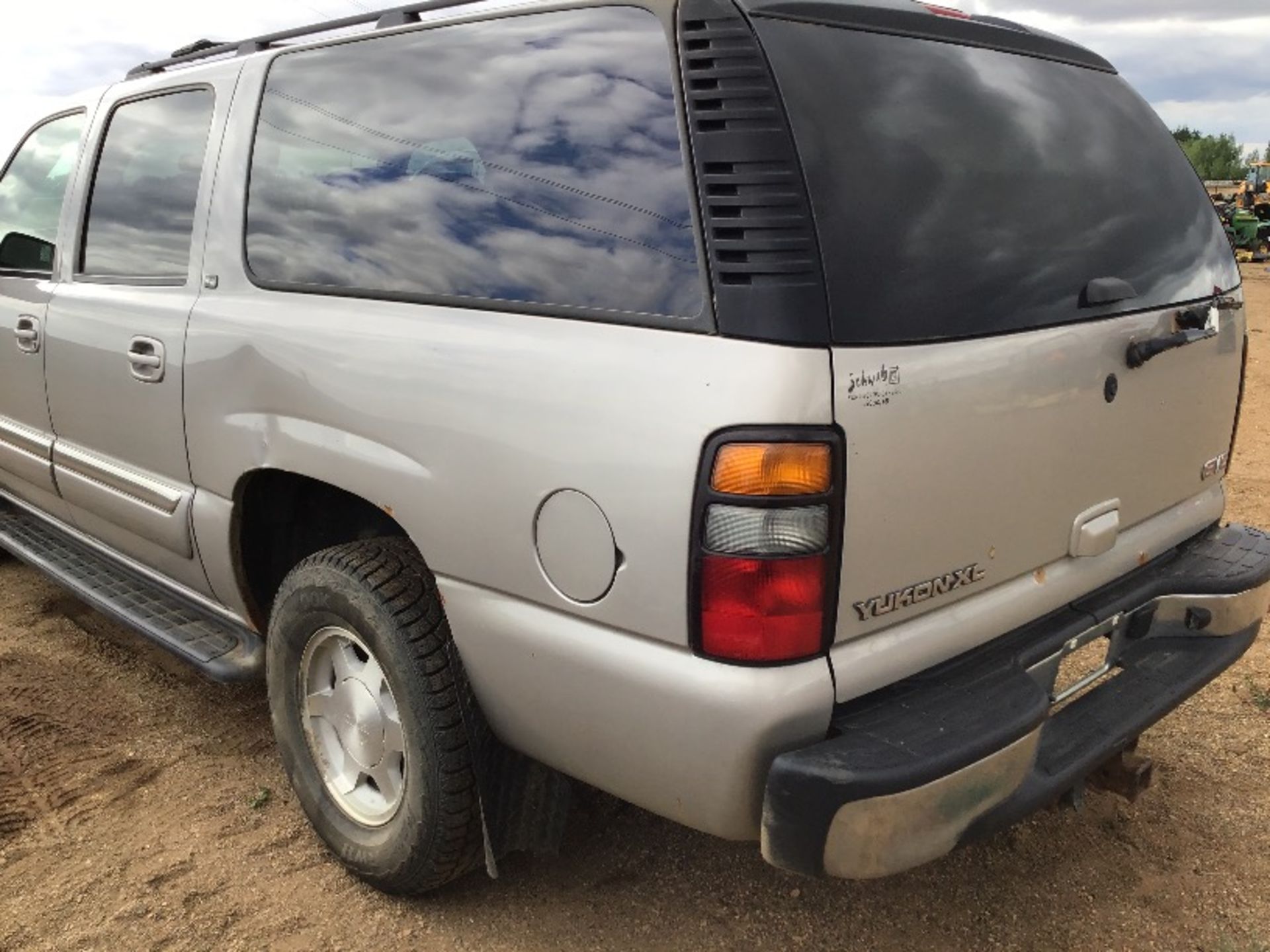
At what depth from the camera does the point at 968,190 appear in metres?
2.01

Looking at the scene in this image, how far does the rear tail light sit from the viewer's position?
1693 millimetres

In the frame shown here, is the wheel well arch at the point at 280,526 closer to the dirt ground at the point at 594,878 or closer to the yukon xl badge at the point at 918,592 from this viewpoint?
the dirt ground at the point at 594,878

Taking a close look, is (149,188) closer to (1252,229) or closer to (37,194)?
(37,194)

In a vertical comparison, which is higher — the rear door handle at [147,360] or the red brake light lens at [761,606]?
the rear door handle at [147,360]

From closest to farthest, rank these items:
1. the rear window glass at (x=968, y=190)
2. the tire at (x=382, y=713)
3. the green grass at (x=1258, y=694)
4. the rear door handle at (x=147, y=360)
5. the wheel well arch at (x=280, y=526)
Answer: the rear window glass at (x=968, y=190), the tire at (x=382, y=713), the wheel well arch at (x=280, y=526), the rear door handle at (x=147, y=360), the green grass at (x=1258, y=694)

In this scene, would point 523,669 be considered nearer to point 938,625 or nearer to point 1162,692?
point 938,625

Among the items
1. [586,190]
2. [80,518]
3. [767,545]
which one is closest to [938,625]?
[767,545]

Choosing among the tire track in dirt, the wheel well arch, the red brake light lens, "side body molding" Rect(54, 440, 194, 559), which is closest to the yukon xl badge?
the red brake light lens

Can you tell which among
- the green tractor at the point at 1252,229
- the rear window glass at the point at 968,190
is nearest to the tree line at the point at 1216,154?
the green tractor at the point at 1252,229

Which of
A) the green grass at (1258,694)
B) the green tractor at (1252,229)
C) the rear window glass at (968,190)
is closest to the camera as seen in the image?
the rear window glass at (968,190)

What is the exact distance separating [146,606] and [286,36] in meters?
1.70

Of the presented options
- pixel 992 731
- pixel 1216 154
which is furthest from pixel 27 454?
pixel 1216 154

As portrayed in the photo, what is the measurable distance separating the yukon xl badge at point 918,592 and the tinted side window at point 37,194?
115 inches

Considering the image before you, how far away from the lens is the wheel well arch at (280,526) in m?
2.60
